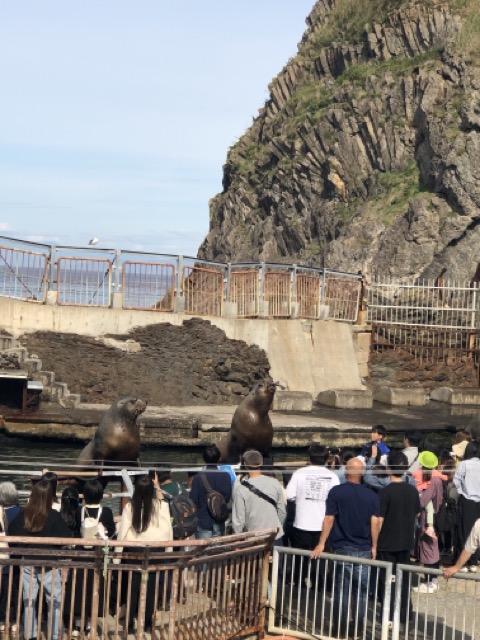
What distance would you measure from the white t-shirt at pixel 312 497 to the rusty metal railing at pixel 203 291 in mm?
21892

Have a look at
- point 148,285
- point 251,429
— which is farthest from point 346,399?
point 251,429

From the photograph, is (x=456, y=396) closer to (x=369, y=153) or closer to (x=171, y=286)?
(x=171, y=286)

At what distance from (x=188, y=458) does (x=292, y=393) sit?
575cm

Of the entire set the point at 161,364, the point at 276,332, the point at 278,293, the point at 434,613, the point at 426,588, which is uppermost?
the point at 278,293

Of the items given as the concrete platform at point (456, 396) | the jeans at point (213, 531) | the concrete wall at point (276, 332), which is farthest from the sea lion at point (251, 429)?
the concrete platform at point (456, 396)

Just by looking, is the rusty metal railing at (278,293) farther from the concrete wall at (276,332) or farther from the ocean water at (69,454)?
the ocean water at (69,454)

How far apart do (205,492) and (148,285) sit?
21.4 meters

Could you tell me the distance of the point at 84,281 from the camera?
1244 inches

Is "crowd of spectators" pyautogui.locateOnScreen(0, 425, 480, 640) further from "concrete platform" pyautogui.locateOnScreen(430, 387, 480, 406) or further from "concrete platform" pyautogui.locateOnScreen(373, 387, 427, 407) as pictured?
"concrete platform" pyautogui.locateOnScreen(430, 387, 480, 406)

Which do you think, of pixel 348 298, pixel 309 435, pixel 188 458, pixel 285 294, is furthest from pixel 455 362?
pixel 188 458

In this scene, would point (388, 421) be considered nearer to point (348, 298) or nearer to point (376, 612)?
point (348, 298)

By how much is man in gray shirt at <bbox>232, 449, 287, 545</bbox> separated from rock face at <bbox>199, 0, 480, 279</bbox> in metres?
43.6

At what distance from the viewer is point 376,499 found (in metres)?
10.4

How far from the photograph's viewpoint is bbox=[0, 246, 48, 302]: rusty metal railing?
30984mm
